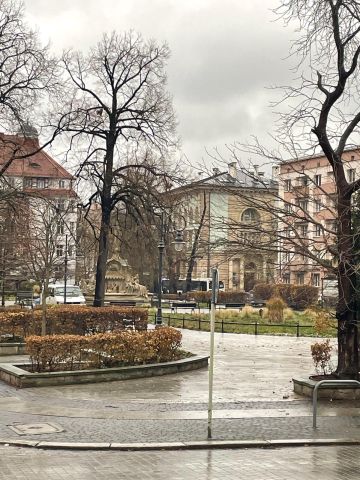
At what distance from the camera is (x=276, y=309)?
134 feet

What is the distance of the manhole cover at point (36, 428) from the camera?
10948 millimetres

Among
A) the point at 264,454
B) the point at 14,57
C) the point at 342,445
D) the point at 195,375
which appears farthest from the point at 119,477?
the point at 14,57

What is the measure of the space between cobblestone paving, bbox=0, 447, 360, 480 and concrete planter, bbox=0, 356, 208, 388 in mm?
5873

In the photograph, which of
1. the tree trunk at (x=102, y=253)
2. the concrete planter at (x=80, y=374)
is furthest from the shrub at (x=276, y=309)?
the concrete planter at (x=80, y=374)

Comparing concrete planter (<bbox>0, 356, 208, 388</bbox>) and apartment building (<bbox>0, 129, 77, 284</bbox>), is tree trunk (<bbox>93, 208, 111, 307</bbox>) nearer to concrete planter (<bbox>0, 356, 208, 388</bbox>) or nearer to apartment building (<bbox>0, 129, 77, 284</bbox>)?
apartment building (<bbox>0, 129, 77, 284</bbox>)

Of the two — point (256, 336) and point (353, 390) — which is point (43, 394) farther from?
point (256, 336)

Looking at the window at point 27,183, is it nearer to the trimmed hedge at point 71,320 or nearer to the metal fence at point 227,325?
the metal fence at point 227,325

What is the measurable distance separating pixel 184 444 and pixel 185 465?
1.05 m

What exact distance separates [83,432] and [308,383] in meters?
6.04

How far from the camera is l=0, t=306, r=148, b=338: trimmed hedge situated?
78.4 ft

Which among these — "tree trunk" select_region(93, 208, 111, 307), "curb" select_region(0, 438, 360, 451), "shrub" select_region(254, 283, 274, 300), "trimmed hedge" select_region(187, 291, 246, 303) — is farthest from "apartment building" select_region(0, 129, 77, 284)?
"shrub" select_region(254, 283, 274, 300)

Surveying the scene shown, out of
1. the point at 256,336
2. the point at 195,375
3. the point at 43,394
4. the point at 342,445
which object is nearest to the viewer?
the point at 342,445

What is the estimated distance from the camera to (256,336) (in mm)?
31938

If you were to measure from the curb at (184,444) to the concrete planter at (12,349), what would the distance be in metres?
12.2
